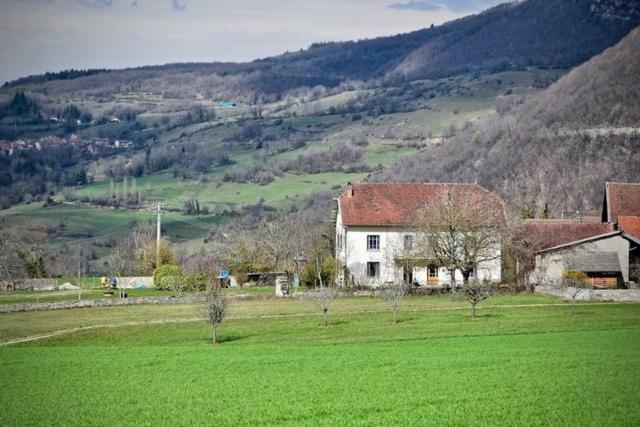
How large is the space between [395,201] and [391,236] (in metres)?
2.95

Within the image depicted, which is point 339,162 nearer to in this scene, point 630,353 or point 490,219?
point 490,219

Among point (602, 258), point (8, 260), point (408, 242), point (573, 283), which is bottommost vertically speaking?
point (573, 283)

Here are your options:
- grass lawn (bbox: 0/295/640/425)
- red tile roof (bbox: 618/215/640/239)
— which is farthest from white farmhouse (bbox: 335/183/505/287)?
grass lawn (bbox: 0/295/640/425)

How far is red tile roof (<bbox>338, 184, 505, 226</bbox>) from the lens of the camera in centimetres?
6625

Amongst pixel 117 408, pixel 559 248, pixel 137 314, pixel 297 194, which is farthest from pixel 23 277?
pixel 297 194

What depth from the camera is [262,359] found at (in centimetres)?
3450

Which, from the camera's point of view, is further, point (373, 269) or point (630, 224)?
point (373, 269)

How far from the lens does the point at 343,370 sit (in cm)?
3095

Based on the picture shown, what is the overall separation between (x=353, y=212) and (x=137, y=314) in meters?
18.7

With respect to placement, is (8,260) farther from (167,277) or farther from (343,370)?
(343,370)

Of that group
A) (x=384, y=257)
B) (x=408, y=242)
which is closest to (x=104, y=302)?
(x=384, y=257)

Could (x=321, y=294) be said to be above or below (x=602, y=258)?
below

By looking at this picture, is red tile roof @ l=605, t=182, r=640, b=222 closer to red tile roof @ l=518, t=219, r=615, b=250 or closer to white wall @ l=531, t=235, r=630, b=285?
red tile roof @ l=518, t=219, r=615, b=250

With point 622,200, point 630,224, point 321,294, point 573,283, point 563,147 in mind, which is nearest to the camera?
point 321,294
